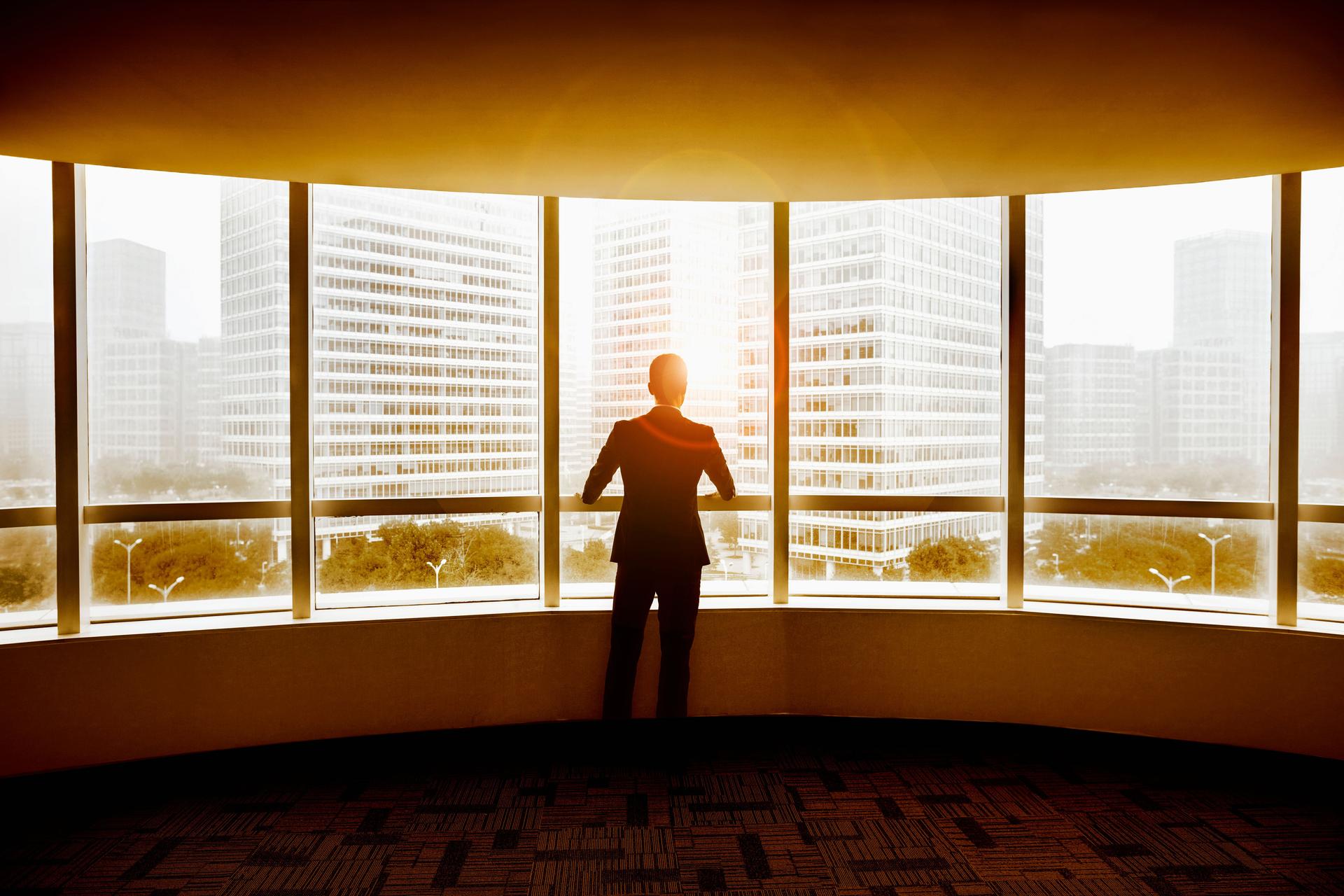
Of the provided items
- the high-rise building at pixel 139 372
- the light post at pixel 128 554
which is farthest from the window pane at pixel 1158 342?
the light post at pixel 128 554

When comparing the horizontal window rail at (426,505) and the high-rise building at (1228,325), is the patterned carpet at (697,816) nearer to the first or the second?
the horizontal window rail at (426,505)

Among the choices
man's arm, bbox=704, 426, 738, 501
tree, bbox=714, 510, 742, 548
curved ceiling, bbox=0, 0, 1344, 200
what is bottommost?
→ tree, bbox=714, 510, 742, 548

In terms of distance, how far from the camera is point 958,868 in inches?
101

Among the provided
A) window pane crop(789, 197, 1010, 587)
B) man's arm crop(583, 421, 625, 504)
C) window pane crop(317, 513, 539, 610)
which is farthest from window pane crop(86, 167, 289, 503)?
window pane crop(789, 197, 1010, 587)

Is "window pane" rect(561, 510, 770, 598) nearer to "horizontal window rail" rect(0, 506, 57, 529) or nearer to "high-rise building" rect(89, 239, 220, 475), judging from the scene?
Answer: "high-rise building" rect(89, 239, 220, 475)

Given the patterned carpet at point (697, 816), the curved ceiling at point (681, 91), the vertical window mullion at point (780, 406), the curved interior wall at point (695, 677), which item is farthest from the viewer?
the vertical window mullion at point (780, 406)

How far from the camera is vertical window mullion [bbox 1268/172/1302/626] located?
11.0 feet

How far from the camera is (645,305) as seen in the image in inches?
151

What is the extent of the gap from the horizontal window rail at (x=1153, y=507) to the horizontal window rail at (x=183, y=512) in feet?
11.8

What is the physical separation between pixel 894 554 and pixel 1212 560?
1.43 metres

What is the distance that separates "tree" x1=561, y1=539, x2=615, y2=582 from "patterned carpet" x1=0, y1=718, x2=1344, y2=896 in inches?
28.2

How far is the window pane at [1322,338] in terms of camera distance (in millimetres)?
3326

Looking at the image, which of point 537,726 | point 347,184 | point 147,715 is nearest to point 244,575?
point 147,715

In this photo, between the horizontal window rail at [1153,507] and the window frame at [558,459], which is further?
the horizontal window rail at [1153,507]
